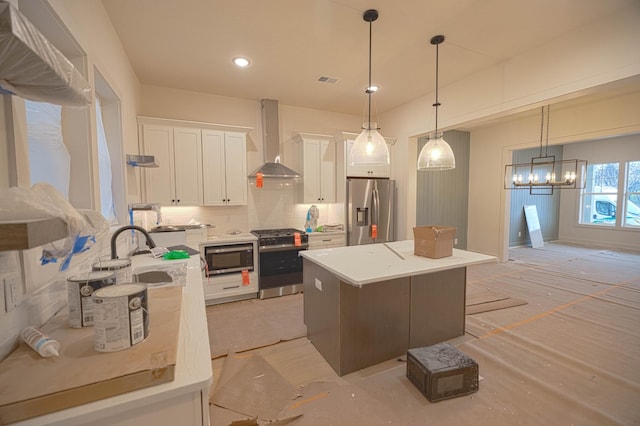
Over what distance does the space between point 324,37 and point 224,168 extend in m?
2.16

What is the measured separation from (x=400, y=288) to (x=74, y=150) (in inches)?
99.7

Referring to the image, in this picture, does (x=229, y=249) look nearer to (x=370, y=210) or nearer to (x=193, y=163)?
(x=193, y=163)

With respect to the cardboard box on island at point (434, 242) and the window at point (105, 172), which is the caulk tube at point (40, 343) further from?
the cardboard box on island at point (434, 242)

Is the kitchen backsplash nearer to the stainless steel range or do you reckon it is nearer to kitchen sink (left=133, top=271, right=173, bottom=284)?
the stainless steel range

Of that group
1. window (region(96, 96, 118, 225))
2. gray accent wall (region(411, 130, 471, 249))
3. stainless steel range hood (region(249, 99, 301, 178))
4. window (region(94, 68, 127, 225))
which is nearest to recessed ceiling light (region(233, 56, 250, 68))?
stainless steel range hood (region(249, 99, 301, 178))

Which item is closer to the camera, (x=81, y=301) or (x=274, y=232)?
(x=81, y=301)

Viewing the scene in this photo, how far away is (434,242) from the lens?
2.44m

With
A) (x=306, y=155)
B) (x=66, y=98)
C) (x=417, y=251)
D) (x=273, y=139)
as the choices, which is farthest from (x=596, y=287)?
(x=66, y=98)

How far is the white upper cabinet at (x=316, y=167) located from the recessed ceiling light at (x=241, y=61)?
4.36ft

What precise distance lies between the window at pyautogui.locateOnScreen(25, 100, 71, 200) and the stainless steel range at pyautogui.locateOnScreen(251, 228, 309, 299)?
238 cm

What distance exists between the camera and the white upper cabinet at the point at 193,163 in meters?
3.49

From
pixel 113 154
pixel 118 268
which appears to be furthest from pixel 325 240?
pixel 118 268

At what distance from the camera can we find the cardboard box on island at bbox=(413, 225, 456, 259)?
2443 millimetres

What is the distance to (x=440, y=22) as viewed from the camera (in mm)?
2488
